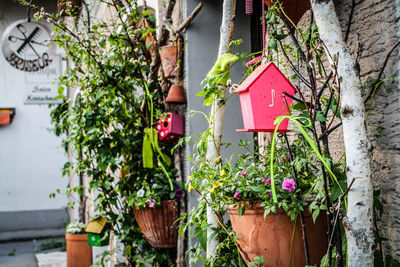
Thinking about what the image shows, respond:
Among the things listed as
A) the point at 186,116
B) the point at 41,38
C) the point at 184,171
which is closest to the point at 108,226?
the point at 184,171

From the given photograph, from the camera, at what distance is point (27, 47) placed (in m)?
6.72

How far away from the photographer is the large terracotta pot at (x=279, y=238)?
6.44 feet

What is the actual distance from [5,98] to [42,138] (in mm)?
1357

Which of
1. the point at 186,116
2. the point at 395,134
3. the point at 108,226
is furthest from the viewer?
the point at 108,226

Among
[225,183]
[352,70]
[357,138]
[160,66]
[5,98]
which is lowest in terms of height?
[225,183]

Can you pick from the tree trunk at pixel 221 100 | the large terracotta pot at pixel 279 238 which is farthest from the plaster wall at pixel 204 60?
the large terracotta pot at pixel 279 238

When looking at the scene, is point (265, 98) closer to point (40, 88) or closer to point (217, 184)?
point (217, 184)

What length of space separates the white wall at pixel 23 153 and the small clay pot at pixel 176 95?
9.31 meters

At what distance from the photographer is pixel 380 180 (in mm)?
1943

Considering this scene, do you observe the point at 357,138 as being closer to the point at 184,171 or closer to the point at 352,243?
the point at 352,243

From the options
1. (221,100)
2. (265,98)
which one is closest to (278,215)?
(265,98)

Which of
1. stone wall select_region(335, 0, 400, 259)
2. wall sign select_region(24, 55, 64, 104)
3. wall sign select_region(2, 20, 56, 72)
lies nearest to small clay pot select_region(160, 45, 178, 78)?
stone wall select_region(335, 0, 400, 259)

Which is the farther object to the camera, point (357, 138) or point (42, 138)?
point (42, 138)

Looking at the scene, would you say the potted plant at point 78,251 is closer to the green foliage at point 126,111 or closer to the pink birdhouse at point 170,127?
the green foliage at point 126,111
